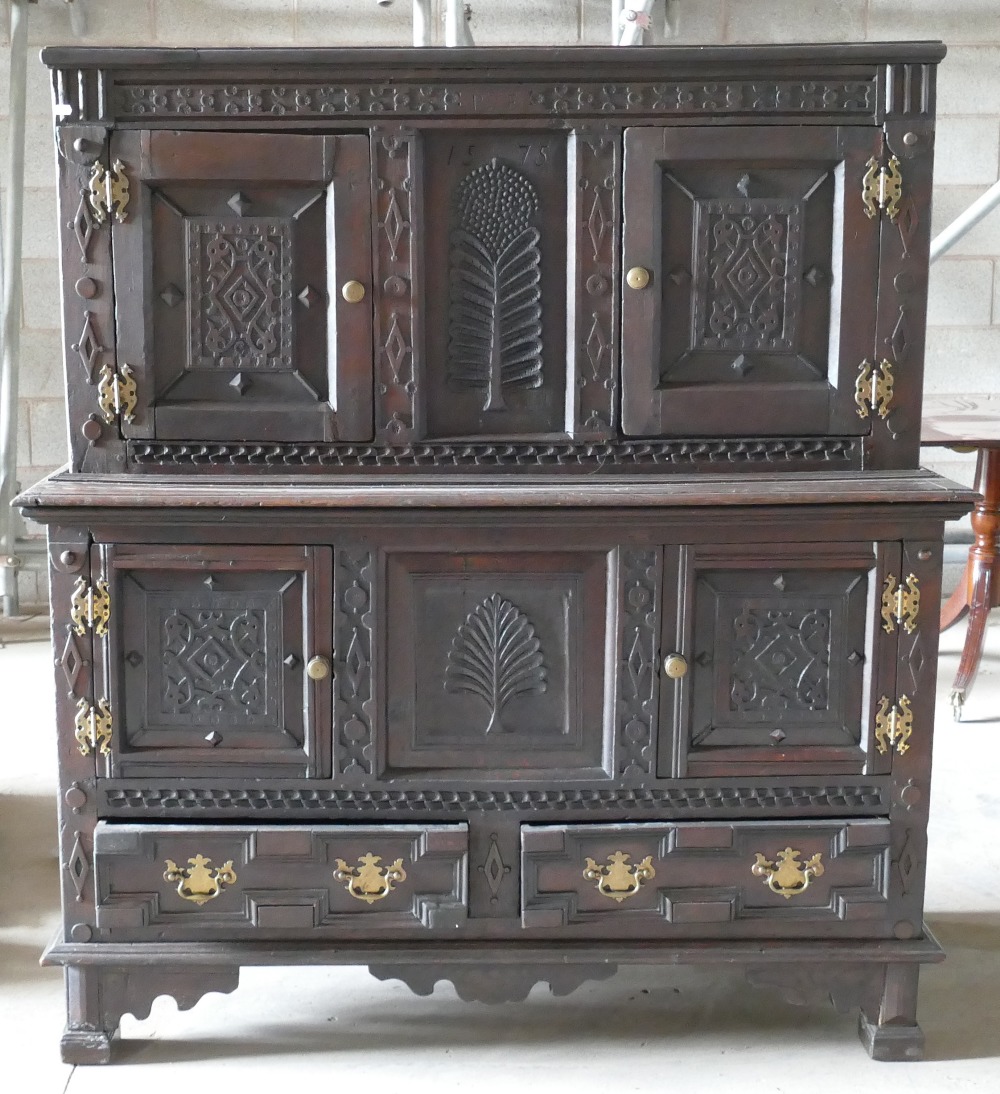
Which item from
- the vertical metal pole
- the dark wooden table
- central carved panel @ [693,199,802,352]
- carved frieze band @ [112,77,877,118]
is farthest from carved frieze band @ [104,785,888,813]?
the vertical metal pole

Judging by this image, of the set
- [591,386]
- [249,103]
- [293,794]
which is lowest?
[293,794]

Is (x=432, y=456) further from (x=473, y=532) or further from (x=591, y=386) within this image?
(x=591, y=386)

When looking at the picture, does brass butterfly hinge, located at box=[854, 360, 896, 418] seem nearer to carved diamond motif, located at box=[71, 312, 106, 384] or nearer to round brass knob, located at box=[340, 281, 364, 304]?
round brass knob, located at box=[340, 281, 364, 304]

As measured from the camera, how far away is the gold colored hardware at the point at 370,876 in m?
1.72

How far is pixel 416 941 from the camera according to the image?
176cm

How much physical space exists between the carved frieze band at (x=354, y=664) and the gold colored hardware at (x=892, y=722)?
701 millimetres

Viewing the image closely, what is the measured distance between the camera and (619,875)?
173 cm

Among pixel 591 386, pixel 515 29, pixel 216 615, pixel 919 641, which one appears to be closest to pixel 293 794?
pixel 216 615

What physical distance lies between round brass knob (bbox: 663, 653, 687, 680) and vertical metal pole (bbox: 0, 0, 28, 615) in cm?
276

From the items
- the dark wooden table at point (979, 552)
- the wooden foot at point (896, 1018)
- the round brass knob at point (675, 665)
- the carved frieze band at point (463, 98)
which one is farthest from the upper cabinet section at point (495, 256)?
the dark wooden table at point (979, 552)

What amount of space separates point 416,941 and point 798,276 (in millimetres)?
1063

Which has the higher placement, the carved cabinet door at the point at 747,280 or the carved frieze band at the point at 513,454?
the carved cabinet door at the point at 747,280

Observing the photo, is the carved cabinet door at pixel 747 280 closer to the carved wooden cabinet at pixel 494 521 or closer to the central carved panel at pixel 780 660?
the carved wooden cabinet at pixel 494 521

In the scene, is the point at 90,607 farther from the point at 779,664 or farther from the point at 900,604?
the point at 900,604
